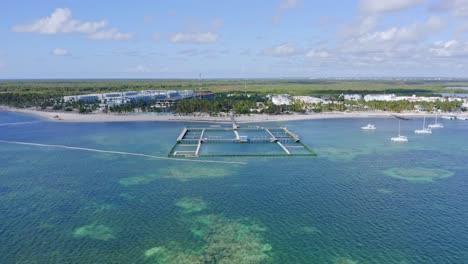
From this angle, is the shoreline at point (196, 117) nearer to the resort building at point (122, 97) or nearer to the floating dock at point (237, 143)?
the floating dock at point (237, 143)

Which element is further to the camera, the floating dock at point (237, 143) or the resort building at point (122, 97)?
the resort building at point (122, 97)

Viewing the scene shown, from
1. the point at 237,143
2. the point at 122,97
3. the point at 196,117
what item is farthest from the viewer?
the point at 122,97

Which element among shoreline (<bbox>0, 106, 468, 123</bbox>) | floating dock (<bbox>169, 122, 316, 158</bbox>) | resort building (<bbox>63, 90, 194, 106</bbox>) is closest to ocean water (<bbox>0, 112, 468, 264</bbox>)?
floating dock (<bbox>169, 122, 316, 158</bbox>)

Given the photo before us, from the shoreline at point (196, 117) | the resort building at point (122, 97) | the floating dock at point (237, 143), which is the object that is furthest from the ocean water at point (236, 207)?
the resort building at point (122, 97)

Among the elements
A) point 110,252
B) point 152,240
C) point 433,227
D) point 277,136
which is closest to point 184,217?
point 152,240

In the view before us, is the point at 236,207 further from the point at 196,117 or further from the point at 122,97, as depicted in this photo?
the point at 122,97

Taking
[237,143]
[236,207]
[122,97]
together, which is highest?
→ [122,97]

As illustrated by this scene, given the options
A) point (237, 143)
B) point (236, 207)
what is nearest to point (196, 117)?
point (237, 143)

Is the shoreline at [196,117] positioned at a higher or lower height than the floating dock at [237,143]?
higher
